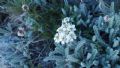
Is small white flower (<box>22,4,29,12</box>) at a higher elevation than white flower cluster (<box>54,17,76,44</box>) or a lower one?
higher

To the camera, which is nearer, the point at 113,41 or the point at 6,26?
the point at 113,41

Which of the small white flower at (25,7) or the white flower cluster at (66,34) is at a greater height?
the small white flower at (25,7)

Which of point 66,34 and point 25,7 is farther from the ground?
point 25,7

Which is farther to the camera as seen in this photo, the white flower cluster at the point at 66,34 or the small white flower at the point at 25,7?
the small white flower at the point at 25,7

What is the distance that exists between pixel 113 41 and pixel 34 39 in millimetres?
737

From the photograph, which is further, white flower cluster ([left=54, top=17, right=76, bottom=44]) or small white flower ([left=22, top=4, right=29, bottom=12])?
small white flower ([left=22, top=4, right=29, bottom=12])

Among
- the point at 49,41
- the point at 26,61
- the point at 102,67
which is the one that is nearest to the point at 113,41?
the point at 102,67

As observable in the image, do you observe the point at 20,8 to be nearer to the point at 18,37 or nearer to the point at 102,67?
the point at 18,37

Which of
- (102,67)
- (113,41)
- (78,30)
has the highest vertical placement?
(78,30)

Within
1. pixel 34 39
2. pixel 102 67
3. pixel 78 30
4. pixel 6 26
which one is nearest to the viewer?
pixel 102 67

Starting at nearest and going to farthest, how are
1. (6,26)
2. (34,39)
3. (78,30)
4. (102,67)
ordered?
(102,67) → (78,30) → (34,39) → (6,26)

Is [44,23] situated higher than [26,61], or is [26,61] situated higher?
[44,23]

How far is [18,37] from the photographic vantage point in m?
2.72

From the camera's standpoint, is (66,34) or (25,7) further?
(25,7)
